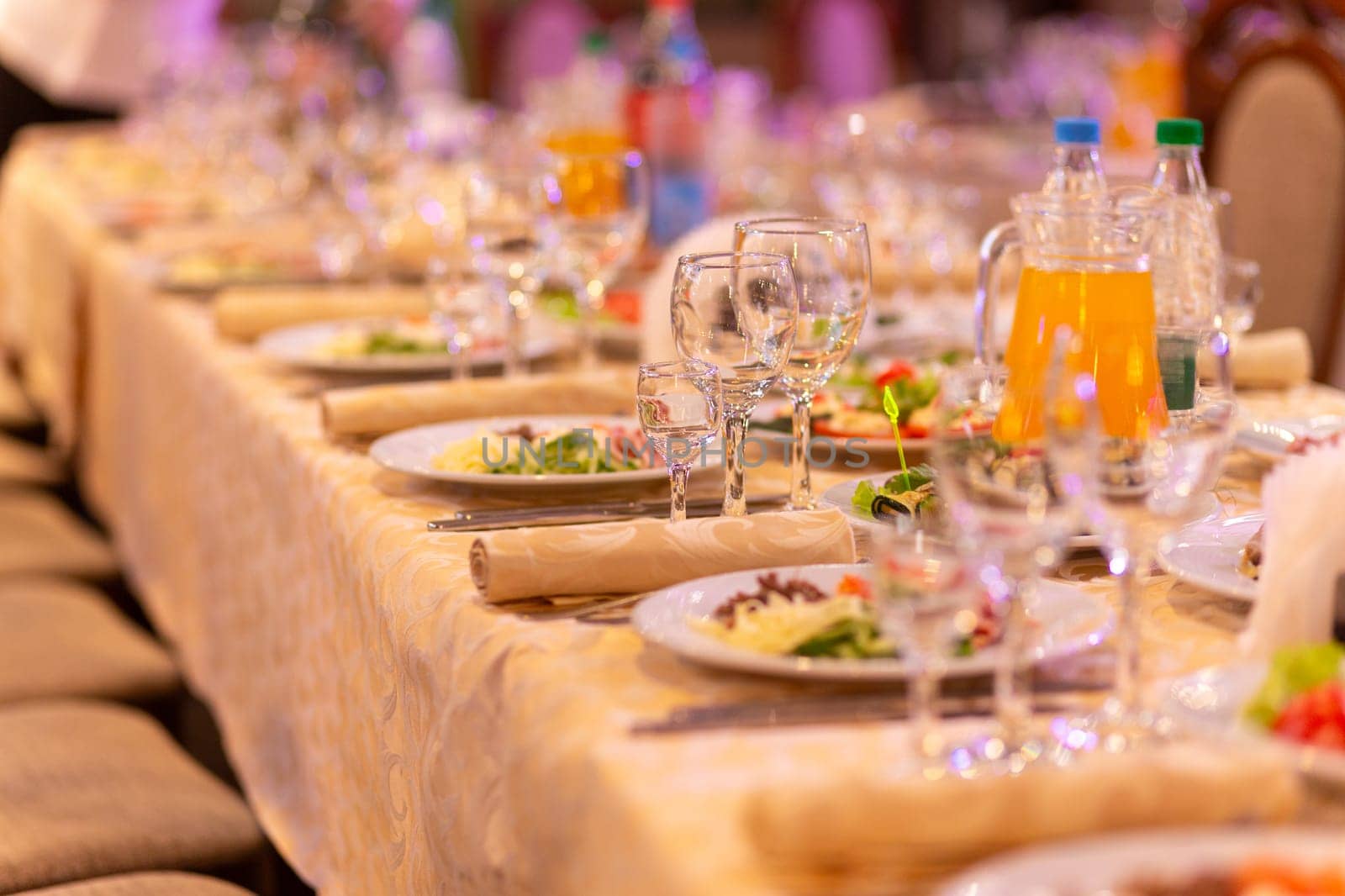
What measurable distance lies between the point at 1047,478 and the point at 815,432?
706mm

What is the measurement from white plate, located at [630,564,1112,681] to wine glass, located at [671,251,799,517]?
179mm

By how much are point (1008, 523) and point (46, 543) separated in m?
2.06

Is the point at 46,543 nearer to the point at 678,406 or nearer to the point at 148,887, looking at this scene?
the point at 148,887

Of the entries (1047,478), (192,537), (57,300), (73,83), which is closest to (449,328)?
(192,537)

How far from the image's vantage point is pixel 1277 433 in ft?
4.68

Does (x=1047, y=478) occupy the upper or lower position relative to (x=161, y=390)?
upper

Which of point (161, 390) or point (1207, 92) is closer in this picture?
point (161, 390)

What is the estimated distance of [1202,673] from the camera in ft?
2.77

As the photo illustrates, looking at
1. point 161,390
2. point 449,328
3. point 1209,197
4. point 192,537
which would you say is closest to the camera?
point 1209,197

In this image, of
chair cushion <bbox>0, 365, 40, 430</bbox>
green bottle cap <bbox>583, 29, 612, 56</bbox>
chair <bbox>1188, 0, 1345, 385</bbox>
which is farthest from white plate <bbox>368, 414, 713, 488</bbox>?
chair cushion <bbox>0, 365, 40, 430</bbox>

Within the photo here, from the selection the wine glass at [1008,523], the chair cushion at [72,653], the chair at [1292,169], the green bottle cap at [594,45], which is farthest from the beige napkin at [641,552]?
the green bottle cap at [594,45]

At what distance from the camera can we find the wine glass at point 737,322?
1.16 meters

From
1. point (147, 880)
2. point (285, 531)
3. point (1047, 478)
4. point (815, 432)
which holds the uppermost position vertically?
point (1047, 478)

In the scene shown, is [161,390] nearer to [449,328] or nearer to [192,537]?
[192,537]
